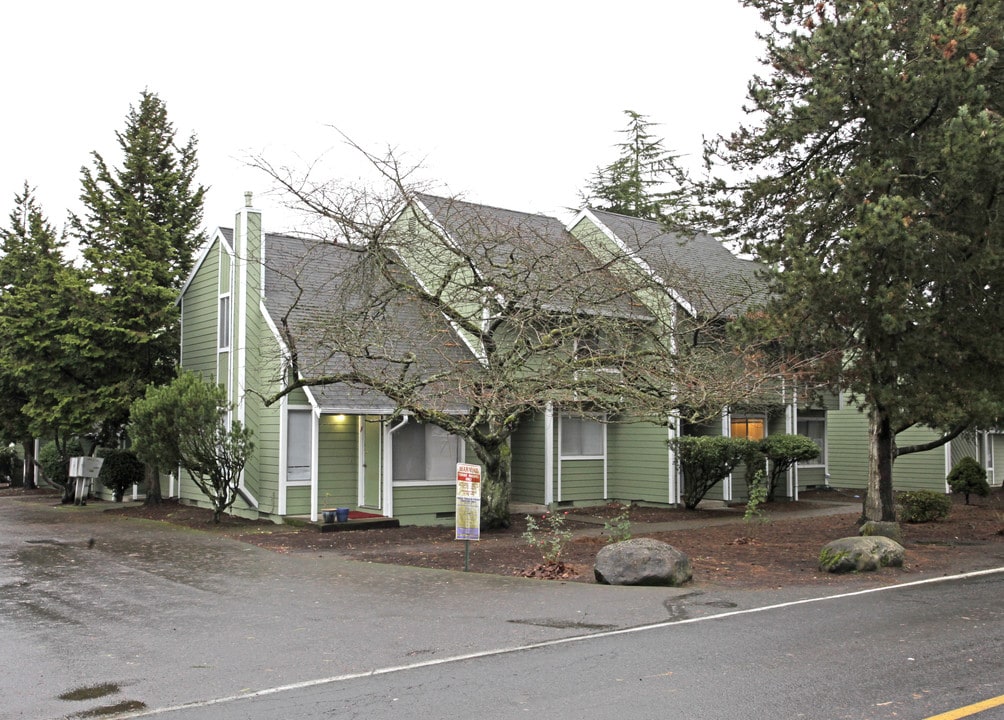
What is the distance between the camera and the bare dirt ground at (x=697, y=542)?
12906mm

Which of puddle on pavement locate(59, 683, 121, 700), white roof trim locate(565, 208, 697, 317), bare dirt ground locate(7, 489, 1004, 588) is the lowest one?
bare dirt ground locate(7, 489, 1004, 588)

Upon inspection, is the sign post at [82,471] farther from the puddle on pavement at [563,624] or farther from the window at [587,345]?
the puddle on pavement at [563,624]

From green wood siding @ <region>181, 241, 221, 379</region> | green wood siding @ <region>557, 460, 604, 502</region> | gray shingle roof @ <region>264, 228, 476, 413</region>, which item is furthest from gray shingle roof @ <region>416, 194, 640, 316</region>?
green wood siding @ <region>181, 241, 221, 379</region>

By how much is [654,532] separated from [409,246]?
7.39m

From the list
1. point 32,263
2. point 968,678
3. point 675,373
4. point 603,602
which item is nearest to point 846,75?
point 675,373

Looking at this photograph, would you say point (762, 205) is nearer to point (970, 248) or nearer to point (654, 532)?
point (970, 248)

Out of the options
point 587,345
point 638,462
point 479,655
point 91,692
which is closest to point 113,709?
point 91,692

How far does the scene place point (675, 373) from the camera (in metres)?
14.7

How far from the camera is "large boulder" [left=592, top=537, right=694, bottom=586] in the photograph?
11555 millimetres

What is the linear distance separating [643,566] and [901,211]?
6.26 meters

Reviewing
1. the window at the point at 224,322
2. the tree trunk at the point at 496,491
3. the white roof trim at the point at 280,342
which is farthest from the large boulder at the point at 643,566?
the window at the point at 224,322

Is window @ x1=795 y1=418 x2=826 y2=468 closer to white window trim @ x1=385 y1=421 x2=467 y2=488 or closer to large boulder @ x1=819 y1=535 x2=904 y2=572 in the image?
white window trim @ x1=385 y1=421 x2=467 y2=488

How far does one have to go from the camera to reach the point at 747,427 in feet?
81.7

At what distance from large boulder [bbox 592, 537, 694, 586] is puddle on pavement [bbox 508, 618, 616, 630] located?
250 cm
